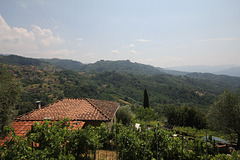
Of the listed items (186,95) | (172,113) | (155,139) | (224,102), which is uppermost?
Answer: (155,139)

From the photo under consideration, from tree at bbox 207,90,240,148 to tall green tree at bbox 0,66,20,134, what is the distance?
96.1 feet

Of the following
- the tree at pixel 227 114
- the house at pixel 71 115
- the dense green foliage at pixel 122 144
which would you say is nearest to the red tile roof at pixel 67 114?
the house at pixel 71 115

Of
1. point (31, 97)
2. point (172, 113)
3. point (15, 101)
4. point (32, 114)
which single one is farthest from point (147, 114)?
point (31, 97)

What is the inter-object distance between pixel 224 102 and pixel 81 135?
22482 mm

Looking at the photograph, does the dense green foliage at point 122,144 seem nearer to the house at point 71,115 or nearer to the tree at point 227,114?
the house at point 71,115

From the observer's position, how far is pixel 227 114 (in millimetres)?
17859

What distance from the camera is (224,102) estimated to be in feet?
62.1

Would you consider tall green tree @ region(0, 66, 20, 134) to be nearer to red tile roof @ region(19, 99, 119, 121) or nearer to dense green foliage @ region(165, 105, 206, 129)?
red tile roof @ region(19, 99, 119, 121)

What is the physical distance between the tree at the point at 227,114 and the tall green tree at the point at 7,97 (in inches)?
1153

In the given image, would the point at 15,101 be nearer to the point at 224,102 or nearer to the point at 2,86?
the point at 2,86

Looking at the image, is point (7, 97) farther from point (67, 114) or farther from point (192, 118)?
point (192, 118)

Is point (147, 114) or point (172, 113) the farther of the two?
point (172, 113)

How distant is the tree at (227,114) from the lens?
17.0 metres

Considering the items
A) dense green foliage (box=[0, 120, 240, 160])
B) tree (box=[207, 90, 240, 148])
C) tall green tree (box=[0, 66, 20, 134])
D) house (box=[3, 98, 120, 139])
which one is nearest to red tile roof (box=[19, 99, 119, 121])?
house (box=[3, 98, 120, 139])
